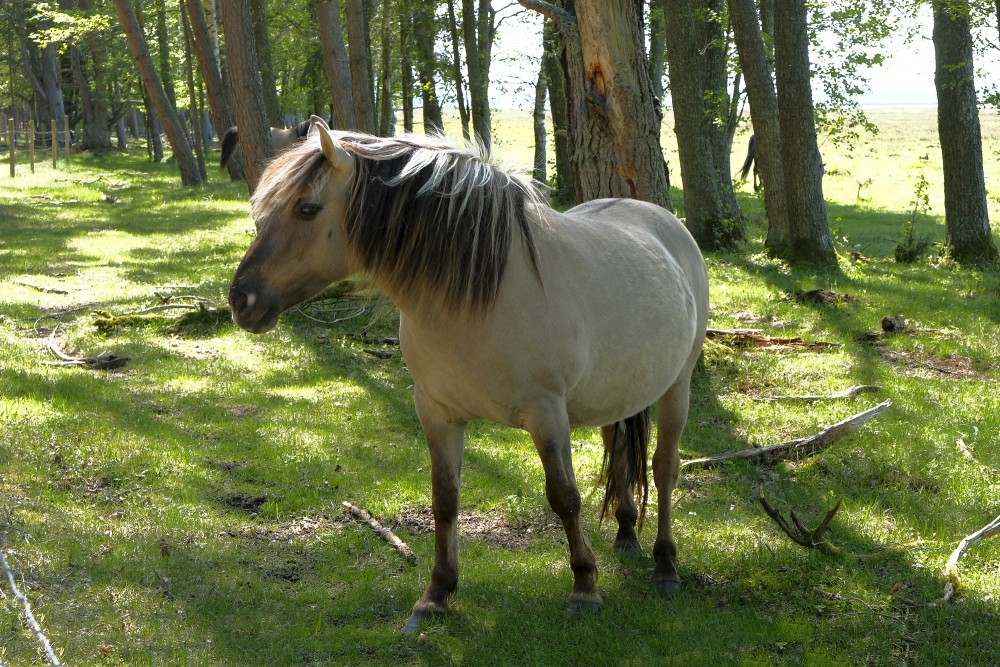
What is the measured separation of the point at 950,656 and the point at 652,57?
2205cm

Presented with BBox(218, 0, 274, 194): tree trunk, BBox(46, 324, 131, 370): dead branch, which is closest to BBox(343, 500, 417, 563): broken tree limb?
BBox(46, 324, 131, 370): dead branch

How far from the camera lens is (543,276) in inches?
160

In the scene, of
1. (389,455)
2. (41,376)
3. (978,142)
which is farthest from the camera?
(978,142)

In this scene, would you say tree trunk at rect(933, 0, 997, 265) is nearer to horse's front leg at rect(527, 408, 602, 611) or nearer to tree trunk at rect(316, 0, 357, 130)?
tree trunk at rect(316, 0, 357, 130)

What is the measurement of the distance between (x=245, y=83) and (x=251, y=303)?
8588 millimetres

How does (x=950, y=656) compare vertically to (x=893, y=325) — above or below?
below

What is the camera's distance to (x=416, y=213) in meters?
3.78

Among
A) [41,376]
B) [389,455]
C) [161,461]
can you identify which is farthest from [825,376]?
[41,376]

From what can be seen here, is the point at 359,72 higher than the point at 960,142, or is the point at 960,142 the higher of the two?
the point at 359,72

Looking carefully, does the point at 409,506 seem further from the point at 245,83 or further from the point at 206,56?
the point at 206,56

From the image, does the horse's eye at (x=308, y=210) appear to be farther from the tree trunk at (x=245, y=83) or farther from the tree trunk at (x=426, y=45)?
the tree trunk at (x=426, y=45)

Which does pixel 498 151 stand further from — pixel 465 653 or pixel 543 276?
pixel 465 653

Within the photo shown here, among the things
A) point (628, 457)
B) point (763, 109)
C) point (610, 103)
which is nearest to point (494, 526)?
point (628, 457)

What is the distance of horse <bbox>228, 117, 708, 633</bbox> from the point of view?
3693 millimetres
